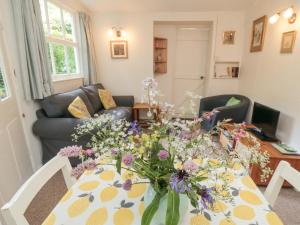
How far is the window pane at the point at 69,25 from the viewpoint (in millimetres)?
3293

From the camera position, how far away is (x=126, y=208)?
82 centimetres

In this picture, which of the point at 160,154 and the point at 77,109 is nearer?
the point at 160,154

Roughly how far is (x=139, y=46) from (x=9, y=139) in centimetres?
300

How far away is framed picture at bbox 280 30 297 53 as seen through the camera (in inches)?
88.6

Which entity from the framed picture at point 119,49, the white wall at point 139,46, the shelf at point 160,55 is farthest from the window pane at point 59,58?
the shelf at point 160,55

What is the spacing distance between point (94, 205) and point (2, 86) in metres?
1.64

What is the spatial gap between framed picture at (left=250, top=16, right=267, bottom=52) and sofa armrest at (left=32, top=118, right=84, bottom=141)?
9.91ft

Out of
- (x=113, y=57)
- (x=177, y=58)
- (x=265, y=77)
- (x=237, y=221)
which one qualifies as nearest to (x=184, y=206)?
(x=237, y=221)

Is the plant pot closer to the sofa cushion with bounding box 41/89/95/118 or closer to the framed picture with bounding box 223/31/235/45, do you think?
the sofa cushion with bounding box 41/89/95/118

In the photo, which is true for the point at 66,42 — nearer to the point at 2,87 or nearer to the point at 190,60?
the point at 2,87

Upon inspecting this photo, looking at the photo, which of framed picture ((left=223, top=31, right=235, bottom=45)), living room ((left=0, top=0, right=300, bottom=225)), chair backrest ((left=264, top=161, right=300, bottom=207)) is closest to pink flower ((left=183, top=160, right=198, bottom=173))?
living room ((left=0, top=0, right=300, bottom=225))

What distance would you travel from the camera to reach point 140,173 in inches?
27.2

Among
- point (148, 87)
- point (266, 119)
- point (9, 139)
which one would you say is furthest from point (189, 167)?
point (266, 119)

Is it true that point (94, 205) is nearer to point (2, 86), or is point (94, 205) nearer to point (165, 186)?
point (165, 186)
